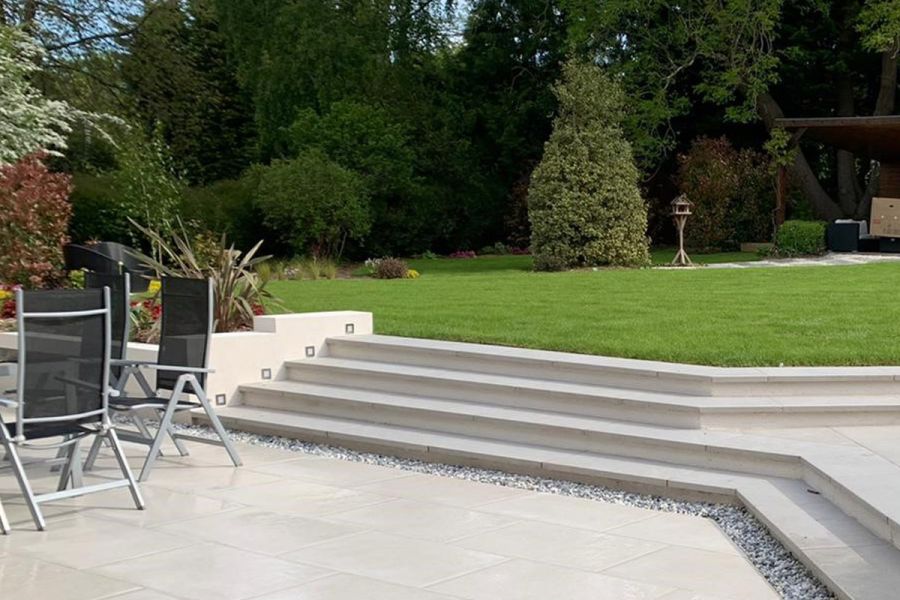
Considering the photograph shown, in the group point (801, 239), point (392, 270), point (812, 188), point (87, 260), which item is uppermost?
point (812, 188)

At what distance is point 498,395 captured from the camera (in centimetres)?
833

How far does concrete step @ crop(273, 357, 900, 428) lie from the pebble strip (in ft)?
3.11

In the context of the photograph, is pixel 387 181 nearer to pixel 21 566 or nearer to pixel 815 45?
pixel 815 45

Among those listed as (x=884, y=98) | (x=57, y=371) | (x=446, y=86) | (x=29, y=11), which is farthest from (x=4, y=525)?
(x=446, y=86)

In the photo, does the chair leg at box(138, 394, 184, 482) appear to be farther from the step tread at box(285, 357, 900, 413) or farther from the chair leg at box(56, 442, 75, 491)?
the step tread at box(285, 357, 900, 413)

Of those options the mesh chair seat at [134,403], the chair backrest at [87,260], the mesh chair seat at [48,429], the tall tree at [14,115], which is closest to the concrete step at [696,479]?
the mesh chair seat at [134,403]

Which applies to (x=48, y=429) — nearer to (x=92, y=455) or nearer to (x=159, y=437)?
(x=159, y=437)

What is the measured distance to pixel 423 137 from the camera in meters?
28.4

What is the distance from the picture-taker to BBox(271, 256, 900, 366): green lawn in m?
9.00

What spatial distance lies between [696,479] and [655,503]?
0.32m

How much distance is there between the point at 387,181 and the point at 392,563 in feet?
72.4

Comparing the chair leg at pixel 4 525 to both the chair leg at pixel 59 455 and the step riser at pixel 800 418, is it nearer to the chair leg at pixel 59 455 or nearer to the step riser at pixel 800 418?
the chair leg at pixel 59 455

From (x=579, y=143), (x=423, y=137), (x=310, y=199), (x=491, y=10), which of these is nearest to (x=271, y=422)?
(x=579, y=143)

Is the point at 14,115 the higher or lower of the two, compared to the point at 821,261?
higher
